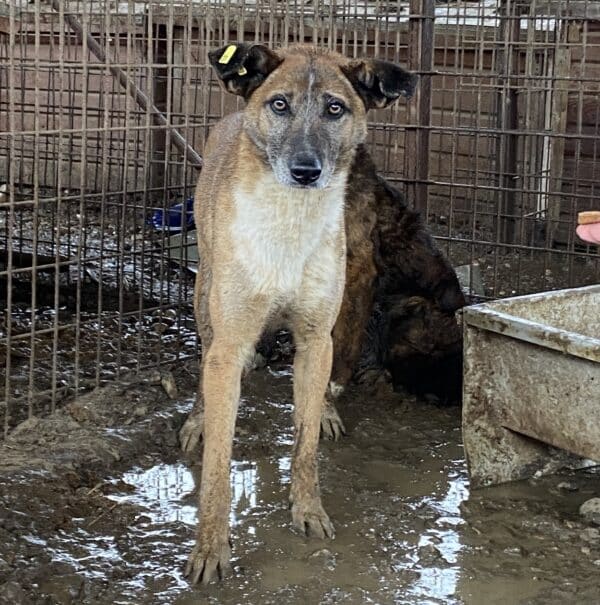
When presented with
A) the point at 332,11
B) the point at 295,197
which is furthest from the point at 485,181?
the point at 295,197

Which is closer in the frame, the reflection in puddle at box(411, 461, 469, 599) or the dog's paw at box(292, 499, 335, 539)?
the reflection in puddle at box(411, 461, 469, 599)

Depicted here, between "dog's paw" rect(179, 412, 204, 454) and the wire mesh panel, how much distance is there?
0.59m

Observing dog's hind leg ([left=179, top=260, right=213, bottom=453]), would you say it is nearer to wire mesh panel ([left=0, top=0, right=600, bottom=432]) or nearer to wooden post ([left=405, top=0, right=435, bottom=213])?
wire mesh panel ([left=0, top=0, right=600, bottom=432])

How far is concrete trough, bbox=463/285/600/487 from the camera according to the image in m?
4.07

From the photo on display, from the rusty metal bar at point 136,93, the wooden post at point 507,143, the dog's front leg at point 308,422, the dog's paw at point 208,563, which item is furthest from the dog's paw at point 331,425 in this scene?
the wooden post at point 507,143

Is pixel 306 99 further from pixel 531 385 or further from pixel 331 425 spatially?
pixel 331 425

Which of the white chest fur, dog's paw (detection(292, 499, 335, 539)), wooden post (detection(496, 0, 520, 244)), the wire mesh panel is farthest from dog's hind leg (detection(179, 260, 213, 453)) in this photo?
wooden post (detection(496, 0, 520, 244))

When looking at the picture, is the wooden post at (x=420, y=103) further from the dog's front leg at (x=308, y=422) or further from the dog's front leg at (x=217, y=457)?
the dog's front leg at (x=217, y=457)

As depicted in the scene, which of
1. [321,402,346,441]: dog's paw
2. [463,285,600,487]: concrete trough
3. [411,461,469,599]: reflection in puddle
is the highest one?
Result: [463,285,600,487]: concrete trough

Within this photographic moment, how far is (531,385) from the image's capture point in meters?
4.26

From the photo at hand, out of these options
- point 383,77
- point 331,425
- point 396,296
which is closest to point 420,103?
point 396,296

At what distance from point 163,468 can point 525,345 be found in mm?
1655

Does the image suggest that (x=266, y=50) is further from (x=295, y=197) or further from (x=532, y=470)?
(x=532, y=470)

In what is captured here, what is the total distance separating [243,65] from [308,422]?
1.37m
